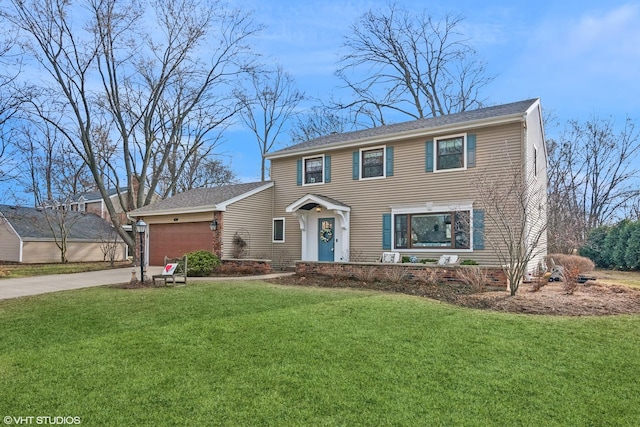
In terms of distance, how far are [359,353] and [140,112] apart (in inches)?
873

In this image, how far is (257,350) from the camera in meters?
4.91

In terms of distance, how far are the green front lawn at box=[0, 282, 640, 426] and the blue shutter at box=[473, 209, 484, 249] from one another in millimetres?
5468

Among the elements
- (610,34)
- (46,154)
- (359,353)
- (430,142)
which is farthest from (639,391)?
(46,154)

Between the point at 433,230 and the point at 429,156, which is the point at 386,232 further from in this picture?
the point at 429,156

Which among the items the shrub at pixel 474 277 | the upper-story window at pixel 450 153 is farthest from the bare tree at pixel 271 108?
the shrub at pixel 474 277

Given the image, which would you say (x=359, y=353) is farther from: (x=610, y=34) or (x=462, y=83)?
(x=462, y=83)

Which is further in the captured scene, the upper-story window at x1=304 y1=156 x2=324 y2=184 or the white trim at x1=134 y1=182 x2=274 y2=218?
the upper-story window at x1=304 y1=156 x2=324 y2=184

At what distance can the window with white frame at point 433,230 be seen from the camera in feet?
41.0

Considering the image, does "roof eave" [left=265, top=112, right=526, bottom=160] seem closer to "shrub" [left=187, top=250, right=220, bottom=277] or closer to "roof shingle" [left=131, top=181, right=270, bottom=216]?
"roof shingle" [left=131, top=181, right=270, bottom=216]

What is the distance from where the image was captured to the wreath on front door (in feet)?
50.7

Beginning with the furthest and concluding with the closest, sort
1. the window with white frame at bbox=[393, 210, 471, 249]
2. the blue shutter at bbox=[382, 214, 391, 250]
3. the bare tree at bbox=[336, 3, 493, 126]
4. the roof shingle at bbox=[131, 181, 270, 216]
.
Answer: the bare tree at bbox=[336, 3, 493, 126]
the roof shingle at bbox=[131, 181, 270, 216]
the blue shutter at bbox=[382, 214, 391, 250]
the window with white frame at bbox=[393, 210, 471, 249]

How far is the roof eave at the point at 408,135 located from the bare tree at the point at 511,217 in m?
1.20

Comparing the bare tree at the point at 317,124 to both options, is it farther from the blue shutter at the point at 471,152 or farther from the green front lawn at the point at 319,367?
the green front lawn at the point at 319,367

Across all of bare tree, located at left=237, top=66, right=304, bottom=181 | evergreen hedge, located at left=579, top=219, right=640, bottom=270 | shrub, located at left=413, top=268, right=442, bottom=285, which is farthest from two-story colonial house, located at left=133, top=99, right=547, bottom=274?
bare tree, located at left=237, top=66, right=304, bottom=181
